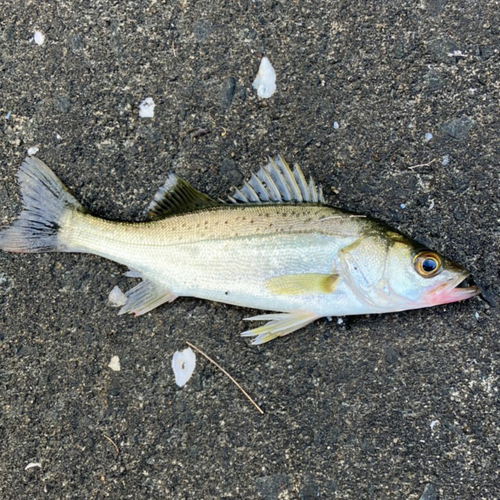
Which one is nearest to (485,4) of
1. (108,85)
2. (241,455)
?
(108,85)

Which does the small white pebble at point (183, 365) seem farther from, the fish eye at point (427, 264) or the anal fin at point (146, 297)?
the fish eye at point (427, 264)

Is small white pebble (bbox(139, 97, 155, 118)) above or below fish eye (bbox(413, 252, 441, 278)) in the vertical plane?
above

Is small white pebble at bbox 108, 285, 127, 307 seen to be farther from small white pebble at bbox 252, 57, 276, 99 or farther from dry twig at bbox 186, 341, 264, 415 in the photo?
small white pebble at bbox 252, 57, 276, 99

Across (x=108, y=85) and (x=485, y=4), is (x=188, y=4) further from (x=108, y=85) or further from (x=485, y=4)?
(x=485, y=4)

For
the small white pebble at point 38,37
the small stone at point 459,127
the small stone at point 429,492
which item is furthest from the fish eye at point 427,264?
the small white pebble at point 38,37

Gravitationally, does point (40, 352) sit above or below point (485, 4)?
below

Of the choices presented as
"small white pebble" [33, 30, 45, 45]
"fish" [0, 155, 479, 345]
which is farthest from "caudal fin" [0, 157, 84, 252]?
A: "small white pebble" [33, 30, 45, 45]

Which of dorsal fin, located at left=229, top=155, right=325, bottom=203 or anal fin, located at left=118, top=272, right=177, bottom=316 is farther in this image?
anal fin, located at left=118, top=272, right=177, bottom=316
